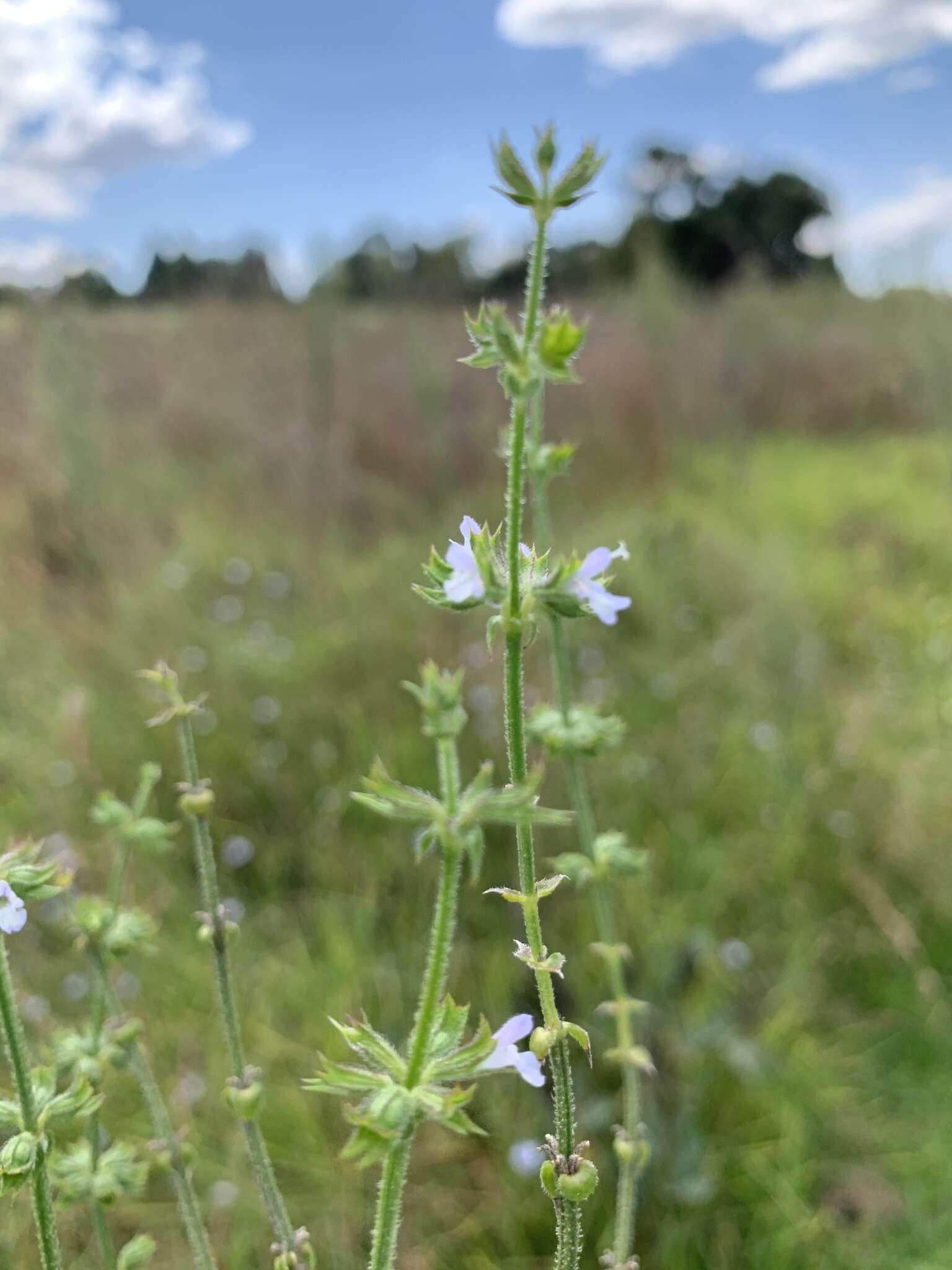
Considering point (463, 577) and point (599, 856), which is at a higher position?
→ point (463, 577)

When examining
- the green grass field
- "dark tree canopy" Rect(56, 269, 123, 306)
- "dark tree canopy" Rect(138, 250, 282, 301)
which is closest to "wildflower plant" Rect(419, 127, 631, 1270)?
the green grass field

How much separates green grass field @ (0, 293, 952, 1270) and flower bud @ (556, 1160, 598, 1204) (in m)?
1.33

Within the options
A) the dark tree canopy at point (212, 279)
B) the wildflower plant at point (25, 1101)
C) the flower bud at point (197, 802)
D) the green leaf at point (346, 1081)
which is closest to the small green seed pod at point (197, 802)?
the flower bud at point (197, 802)

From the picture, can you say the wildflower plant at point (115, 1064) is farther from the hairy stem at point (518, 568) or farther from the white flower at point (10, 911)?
the hairy stem at point (518, 568)

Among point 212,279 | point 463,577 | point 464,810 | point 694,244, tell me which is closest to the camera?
point 464,810

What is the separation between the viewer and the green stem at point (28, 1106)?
66 centimetres

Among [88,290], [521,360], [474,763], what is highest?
[88,290]

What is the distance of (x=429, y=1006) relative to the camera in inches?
21.7

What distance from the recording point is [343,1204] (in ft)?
6.03

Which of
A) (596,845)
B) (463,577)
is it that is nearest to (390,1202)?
(463,577)

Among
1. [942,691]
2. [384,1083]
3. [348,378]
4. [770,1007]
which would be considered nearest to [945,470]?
[942,691]

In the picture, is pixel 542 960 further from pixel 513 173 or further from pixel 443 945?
pixel 513 173

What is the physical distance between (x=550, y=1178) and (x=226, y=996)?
1.11 feet

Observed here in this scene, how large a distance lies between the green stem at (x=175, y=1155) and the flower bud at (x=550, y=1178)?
0.36 m
